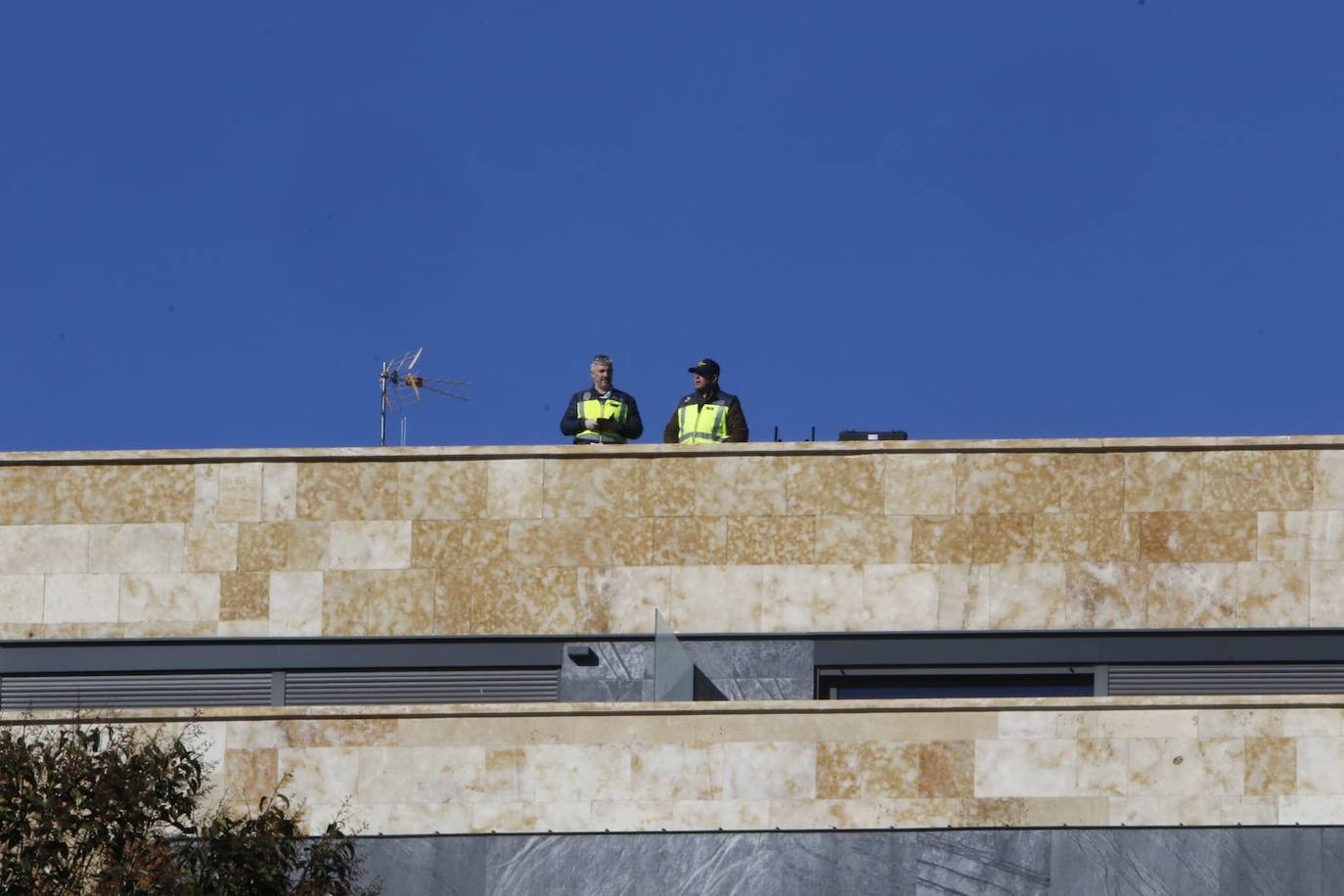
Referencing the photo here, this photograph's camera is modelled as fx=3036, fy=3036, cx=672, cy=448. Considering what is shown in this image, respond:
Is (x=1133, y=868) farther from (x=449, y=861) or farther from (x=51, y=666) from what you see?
(x=51, y=666)

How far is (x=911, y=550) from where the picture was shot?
30688mm

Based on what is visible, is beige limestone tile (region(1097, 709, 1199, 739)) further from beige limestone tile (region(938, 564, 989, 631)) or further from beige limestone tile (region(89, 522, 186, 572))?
beige limestone tile (region(89, 522, 186, 572))

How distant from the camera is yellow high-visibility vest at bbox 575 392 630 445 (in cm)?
3222

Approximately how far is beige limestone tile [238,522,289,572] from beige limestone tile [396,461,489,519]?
1267 millimetres

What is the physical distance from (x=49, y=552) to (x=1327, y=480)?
13083 millimetres

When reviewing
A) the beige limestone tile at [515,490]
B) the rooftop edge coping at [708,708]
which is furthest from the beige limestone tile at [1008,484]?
the beige limestone tile at [515,490]

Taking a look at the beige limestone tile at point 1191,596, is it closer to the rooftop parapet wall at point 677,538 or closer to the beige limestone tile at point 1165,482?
the rooftop parapet wall at point 677,538

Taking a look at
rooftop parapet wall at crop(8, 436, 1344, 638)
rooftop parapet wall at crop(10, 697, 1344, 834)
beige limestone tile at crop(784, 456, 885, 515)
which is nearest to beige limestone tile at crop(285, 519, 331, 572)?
rooftop parapet wall at crop(8, 436, 1344, 638)

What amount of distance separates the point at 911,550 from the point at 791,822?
3649 mm

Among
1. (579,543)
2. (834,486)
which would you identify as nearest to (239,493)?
(579,543)

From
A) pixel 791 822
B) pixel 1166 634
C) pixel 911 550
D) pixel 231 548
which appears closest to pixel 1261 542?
pixel 1166 634

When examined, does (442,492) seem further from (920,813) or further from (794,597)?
(920,813)

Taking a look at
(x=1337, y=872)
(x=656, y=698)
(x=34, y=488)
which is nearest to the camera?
(x=1337, y=872)

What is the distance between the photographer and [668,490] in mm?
31109
